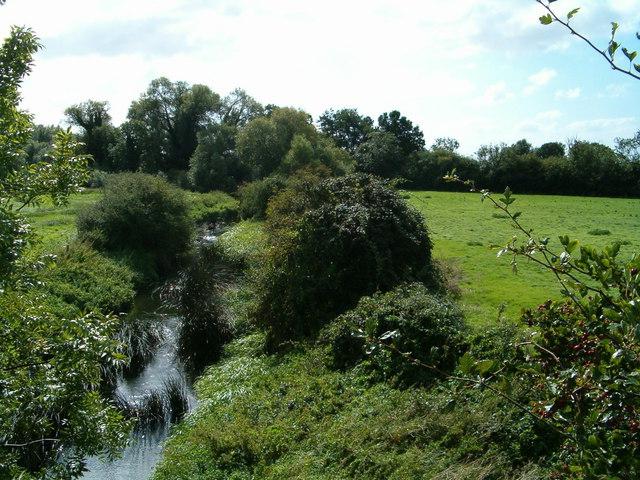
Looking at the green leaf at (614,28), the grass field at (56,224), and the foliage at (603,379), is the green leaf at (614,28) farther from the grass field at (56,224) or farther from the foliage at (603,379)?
the grass field at (56,224)

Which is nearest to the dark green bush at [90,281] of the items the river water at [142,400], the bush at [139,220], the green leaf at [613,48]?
the river water at [142,400]

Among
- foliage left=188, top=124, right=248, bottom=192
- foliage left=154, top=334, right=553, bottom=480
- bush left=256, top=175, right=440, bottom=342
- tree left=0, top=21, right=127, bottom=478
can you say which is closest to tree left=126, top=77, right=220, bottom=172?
foliage left=188, top=124, right=248, bottom=192

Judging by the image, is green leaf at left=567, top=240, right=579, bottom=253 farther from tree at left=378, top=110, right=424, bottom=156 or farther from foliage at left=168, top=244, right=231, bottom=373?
tree at left=378, top=110, right=424, bottom=156

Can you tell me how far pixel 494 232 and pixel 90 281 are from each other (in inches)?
799

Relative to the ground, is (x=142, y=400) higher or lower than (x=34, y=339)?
lower

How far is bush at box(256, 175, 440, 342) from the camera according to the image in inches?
687

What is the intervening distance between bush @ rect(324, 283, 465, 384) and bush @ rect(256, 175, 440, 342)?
227cm

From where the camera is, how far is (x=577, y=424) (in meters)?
3.17

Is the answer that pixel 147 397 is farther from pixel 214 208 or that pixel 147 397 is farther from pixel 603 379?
pixel 214 208

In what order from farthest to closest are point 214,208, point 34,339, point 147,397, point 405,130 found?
point 405,130, point 214,208, point 147,397, point 34,339

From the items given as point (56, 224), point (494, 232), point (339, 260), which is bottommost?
point (339, 260)

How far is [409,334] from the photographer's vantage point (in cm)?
1284

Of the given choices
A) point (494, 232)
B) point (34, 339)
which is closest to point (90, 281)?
point (34, 339)

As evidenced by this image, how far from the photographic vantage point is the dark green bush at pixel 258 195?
122 ft
